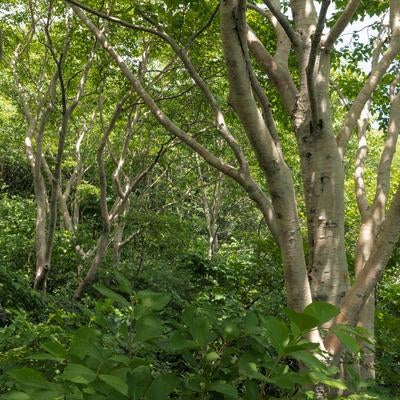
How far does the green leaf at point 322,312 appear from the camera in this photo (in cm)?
114

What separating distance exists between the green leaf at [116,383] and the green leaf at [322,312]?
0.44 meters

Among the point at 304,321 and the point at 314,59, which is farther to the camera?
the point at 314,59

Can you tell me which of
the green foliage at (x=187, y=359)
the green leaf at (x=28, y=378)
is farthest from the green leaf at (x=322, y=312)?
the green leaf at (x=28, y=378)

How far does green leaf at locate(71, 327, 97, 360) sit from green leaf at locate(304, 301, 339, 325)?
0.51 m

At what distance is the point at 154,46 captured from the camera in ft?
30.8

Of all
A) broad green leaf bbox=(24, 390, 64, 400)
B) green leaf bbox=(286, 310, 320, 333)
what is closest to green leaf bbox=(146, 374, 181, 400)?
broad green leaf bbox=(24, 390, 64, 400)

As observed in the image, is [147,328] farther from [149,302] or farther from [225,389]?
[225,389]

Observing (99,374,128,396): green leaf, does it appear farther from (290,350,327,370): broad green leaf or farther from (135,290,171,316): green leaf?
(290,350,327,370): broad green leaf

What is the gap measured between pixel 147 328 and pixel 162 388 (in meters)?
0.15

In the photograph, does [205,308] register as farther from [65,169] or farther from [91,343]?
[65,169]

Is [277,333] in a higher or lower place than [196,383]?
higher

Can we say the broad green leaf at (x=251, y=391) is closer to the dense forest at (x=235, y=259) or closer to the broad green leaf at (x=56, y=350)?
the dense forest at (x=235, y=259)

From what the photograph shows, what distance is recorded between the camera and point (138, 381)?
1.16m

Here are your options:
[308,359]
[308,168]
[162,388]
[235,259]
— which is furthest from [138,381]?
[235,259]
